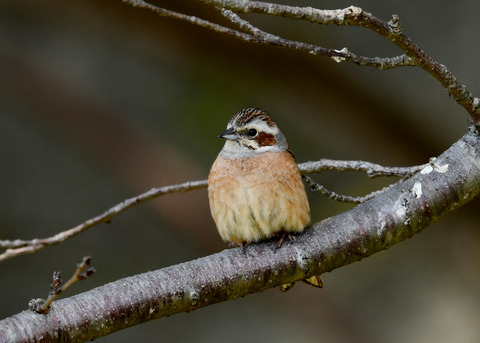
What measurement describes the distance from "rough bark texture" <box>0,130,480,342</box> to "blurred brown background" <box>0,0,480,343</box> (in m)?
2.91

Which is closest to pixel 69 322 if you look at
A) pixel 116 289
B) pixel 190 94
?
pixel 116 289

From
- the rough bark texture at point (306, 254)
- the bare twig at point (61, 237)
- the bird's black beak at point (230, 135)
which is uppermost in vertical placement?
the bird's black beak at point (230, 135)

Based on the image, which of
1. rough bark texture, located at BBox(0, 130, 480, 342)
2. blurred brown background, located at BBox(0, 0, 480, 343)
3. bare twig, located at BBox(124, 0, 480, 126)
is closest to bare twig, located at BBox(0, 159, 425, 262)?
rough bark texture, located at BBox(0, 130, 480, 342)

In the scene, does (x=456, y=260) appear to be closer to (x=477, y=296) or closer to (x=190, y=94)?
(x=477, y=296)

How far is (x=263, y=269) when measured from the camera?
2736 millimetres

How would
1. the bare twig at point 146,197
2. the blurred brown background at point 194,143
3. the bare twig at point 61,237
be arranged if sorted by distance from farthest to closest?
the blurred brown background at point 194,143 → the bare twig at point 146,197 → the bare twig at point 61,237

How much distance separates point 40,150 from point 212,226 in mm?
1524

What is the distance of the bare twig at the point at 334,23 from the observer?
7.14 ft

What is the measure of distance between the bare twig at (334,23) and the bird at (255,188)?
802mm

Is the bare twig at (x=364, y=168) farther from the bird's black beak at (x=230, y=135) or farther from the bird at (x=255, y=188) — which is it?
the bird's black beak at (x=230, y=135)

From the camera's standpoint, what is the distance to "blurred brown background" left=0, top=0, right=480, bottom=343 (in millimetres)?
5723

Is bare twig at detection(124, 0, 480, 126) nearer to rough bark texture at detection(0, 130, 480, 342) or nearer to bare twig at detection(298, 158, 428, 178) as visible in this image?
rough bark texture at detection(0, 130, 480, 342)

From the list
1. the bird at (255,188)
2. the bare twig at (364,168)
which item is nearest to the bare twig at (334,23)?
the bare twig at (364,168)

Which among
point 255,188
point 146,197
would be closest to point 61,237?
point 146,197
